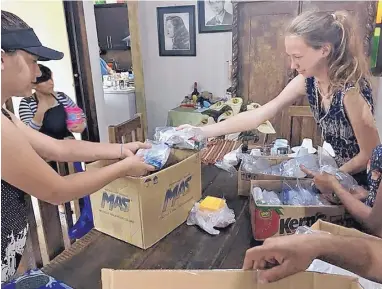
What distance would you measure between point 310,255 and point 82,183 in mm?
628

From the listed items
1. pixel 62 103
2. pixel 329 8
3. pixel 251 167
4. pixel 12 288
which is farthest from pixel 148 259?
pixel 329 8

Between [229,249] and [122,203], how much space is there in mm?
371

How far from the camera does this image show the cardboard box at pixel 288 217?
1086 mm

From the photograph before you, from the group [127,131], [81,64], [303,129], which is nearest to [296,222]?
[127,131]

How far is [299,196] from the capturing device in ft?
3.88

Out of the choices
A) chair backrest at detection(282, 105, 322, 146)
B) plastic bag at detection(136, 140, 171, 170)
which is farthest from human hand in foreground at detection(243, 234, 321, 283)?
chair backrest at detection(282, 105, 322, 146)

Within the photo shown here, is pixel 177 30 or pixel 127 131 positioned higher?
pixel 177 30

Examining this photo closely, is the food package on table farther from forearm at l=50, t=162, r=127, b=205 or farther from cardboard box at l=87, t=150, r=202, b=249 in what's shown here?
forearm at l=50, t=162, r=127, b=205

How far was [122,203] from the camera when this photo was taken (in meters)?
1.15

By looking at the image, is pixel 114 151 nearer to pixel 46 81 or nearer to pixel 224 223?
pixel 224 223

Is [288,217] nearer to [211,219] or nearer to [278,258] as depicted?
[211,219]

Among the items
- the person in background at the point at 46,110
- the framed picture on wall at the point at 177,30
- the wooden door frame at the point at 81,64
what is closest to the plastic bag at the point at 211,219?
the wooden door frame at the point at 81,64

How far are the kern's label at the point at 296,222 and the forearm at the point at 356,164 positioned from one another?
35cm

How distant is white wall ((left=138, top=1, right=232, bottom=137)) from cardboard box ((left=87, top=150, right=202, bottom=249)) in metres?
2.69
